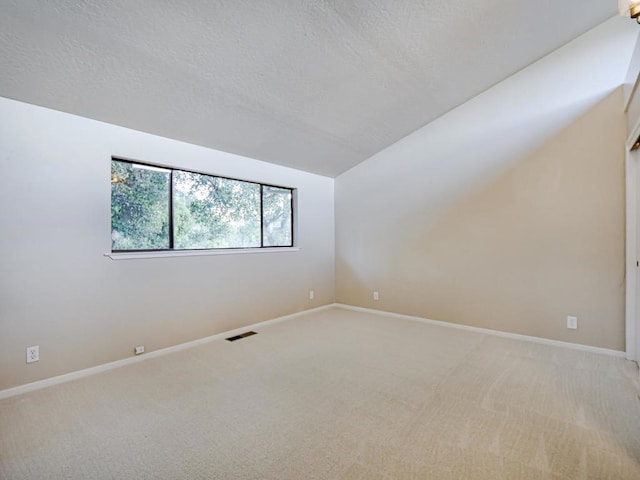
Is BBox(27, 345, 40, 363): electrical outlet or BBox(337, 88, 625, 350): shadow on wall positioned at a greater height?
BBox(337, 88, 625, 350): shadow on wall

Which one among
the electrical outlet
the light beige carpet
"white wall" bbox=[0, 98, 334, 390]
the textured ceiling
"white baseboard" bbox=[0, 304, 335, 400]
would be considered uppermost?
the textured ceiling

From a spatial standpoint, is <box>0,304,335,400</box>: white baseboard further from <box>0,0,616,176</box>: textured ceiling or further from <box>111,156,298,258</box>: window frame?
<box>0,0,616,176</box>: textured ceiling

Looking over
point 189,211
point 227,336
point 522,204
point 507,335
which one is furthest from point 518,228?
point 189,211

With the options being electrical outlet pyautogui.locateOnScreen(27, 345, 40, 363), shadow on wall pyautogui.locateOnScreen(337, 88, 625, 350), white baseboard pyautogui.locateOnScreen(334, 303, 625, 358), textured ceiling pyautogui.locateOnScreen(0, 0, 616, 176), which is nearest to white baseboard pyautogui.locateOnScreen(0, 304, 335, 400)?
electrical outlet pyautogui.locateOnScreen(27, 345, 40, 363)

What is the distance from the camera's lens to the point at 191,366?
114 inches

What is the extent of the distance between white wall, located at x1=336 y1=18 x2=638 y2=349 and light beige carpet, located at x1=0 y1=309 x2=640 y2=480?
70 cm

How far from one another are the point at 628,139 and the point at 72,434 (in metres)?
4.97

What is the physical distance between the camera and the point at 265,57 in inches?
97.3

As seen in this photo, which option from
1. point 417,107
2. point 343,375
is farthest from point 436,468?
point 417,107

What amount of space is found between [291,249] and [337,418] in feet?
9.55

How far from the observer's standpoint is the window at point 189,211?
3043 millimetres

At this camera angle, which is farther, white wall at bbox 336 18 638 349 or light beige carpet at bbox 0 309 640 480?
white wall at bbox 336 18 638 349

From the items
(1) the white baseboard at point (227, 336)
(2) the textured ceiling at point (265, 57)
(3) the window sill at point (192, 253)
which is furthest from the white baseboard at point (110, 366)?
(2) the textured ceiling at point (265, 57)

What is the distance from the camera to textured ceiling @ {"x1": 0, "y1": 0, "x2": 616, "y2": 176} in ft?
6.44
